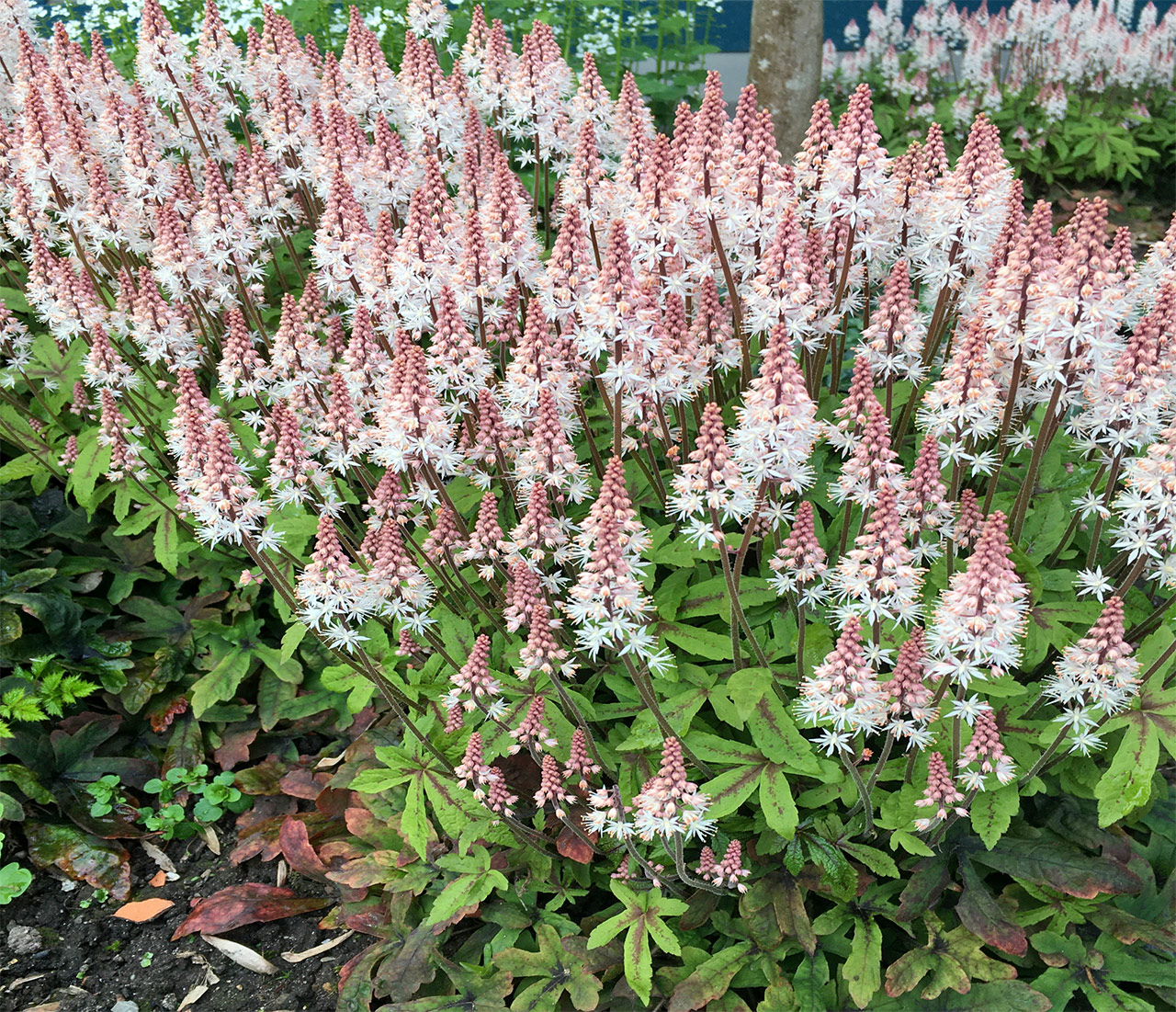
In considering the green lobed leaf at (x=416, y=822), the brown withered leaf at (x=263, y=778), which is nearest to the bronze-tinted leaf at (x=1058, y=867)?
the green lobed leaf at (x=416, y=822)

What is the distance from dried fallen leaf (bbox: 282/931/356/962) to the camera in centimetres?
445

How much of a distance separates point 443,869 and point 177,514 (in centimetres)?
242

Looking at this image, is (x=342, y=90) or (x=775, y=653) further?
(x=342, y=90)

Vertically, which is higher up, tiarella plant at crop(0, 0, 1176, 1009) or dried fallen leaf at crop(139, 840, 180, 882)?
tiarella plant at crop(0, 0, 1176, 1009)

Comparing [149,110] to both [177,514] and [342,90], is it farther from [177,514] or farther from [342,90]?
[177,514]

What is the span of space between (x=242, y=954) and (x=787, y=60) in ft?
27.0

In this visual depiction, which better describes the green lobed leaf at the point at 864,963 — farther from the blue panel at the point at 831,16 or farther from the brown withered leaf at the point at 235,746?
the blue panel at the point at 831,16

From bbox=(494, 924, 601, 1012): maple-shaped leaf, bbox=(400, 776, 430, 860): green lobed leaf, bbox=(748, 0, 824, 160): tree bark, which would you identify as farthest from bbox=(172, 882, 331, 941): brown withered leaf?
bbox=(748, 0, 824, 160): tree bark

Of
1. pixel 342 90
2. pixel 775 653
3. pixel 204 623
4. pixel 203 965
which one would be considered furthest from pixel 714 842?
pixel 342 90

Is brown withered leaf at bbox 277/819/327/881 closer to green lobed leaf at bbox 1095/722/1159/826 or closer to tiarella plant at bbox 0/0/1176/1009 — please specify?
tiarella plant at bbox 0/0/1176/1009

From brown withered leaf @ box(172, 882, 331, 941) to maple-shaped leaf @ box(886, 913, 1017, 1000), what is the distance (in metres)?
2.54

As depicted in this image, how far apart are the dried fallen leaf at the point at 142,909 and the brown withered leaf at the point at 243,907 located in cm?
16

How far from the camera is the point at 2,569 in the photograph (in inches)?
215

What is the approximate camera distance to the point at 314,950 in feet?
14.7
